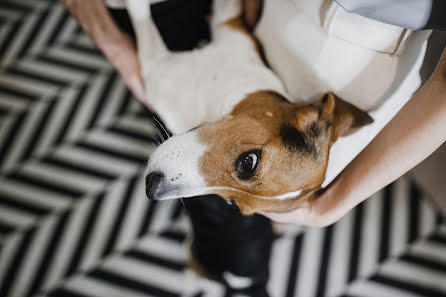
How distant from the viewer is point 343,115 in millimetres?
1040

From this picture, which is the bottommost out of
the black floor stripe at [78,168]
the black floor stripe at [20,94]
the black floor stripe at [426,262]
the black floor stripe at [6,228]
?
the black floor stripe at [6,228]

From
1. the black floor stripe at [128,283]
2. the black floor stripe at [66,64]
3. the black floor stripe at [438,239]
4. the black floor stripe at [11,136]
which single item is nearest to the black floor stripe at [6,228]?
the black floor stripe at [11,136]

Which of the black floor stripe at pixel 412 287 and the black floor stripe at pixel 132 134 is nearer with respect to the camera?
the black floor stripe at pixel 412 287

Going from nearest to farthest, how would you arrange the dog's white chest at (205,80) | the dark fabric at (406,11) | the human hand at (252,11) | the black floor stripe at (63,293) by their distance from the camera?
the dark fabric at (406,11), the dog's white chest at (205,80), the human hand at (252,11), the black floor stripe at (63,293)

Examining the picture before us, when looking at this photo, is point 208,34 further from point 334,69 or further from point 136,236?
point 136,236

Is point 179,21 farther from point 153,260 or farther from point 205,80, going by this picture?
point 153,260

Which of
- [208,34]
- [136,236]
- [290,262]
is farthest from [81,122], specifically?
[290,262]

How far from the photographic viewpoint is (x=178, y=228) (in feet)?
6.75

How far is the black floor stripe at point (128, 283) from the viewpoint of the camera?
1.96m

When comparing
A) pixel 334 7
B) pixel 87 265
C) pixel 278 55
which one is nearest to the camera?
pixel 334 7

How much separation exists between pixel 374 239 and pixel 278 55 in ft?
4.08

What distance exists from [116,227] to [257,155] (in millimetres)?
1248

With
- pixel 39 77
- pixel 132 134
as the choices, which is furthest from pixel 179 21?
pixel 39 77

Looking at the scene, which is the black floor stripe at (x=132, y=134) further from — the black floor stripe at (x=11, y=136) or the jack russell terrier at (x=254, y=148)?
the jack russell terrier at (x=254, y=148)
